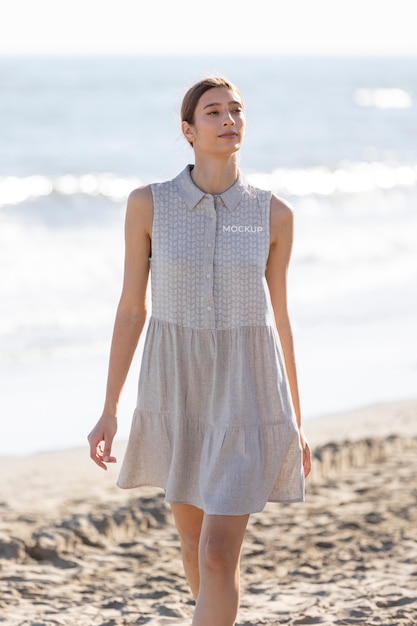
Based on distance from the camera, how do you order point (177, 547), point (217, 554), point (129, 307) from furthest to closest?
point (177, 547)
point (129, 307)
point (217, 554)

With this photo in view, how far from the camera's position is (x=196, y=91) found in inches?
141

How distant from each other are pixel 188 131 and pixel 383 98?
53673mm

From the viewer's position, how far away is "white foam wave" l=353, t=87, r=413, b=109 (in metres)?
52.2

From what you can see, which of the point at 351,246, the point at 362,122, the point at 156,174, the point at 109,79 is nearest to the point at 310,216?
the point at 351,246

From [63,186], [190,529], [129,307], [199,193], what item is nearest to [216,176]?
[199,193]

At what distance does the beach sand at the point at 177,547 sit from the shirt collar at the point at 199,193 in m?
1.85

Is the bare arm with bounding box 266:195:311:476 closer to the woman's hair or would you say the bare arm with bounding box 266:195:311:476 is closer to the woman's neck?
Result: the woman's neck

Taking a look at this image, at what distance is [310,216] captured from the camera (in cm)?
1975

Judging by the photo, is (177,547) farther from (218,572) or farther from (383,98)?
(383,98)

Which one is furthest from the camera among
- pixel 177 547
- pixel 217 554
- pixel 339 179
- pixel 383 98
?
pixel 383 98

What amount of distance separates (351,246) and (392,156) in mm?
16321

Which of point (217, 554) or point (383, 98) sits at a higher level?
point (383, 98)

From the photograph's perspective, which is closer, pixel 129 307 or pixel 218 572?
pixel 218 572

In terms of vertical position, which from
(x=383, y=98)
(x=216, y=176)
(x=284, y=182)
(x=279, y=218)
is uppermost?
(x=383, y=98)
